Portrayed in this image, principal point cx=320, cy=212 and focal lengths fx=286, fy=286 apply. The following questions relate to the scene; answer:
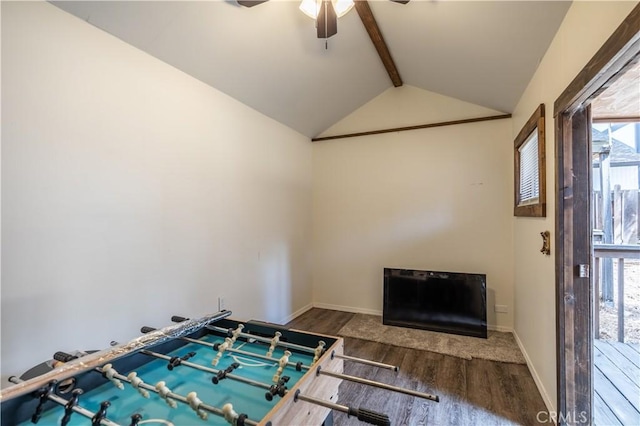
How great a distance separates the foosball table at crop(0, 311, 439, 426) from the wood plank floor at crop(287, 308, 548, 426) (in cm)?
103

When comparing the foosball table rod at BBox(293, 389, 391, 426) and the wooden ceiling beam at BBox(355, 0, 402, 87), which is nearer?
the foosball table rod at BBox(293, 389, 391, 426)

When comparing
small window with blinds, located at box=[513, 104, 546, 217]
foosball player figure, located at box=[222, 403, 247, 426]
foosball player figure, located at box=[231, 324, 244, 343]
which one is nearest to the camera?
foosball player figure, located at box=[222, 403, 247, 426]

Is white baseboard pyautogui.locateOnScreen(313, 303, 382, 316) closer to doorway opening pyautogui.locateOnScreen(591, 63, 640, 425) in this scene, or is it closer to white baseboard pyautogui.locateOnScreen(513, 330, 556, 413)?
white baseboard pyautogui.locateOnScreen(513, 330, 556, 413)

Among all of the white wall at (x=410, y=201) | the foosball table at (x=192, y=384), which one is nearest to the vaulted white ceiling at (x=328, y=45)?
the white wall at (x=410, y=201)

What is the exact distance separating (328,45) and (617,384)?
3621 mm

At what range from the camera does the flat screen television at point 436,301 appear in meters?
3.28

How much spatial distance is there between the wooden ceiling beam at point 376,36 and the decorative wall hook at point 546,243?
2146mm

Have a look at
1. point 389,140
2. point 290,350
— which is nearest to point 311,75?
point 389,140

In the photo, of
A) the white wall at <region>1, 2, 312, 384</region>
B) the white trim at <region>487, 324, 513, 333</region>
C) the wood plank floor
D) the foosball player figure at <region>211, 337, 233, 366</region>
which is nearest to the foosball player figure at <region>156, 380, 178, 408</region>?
the foosball player figure at <region>211, 337, 233, 366</region>

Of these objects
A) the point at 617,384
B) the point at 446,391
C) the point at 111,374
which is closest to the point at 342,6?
the point at 111,374

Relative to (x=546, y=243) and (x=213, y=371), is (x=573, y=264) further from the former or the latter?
(x=213, y=371)

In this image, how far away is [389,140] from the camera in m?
3.96

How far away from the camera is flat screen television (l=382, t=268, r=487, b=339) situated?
3.28 meters

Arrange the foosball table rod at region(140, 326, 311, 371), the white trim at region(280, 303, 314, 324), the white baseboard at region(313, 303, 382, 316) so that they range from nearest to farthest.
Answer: the foosball table rod at region(140, 326, 311, 371), the white trim at region(280, 303, 314, 324), the white baseboard at region(313, 303, 382, 316)
